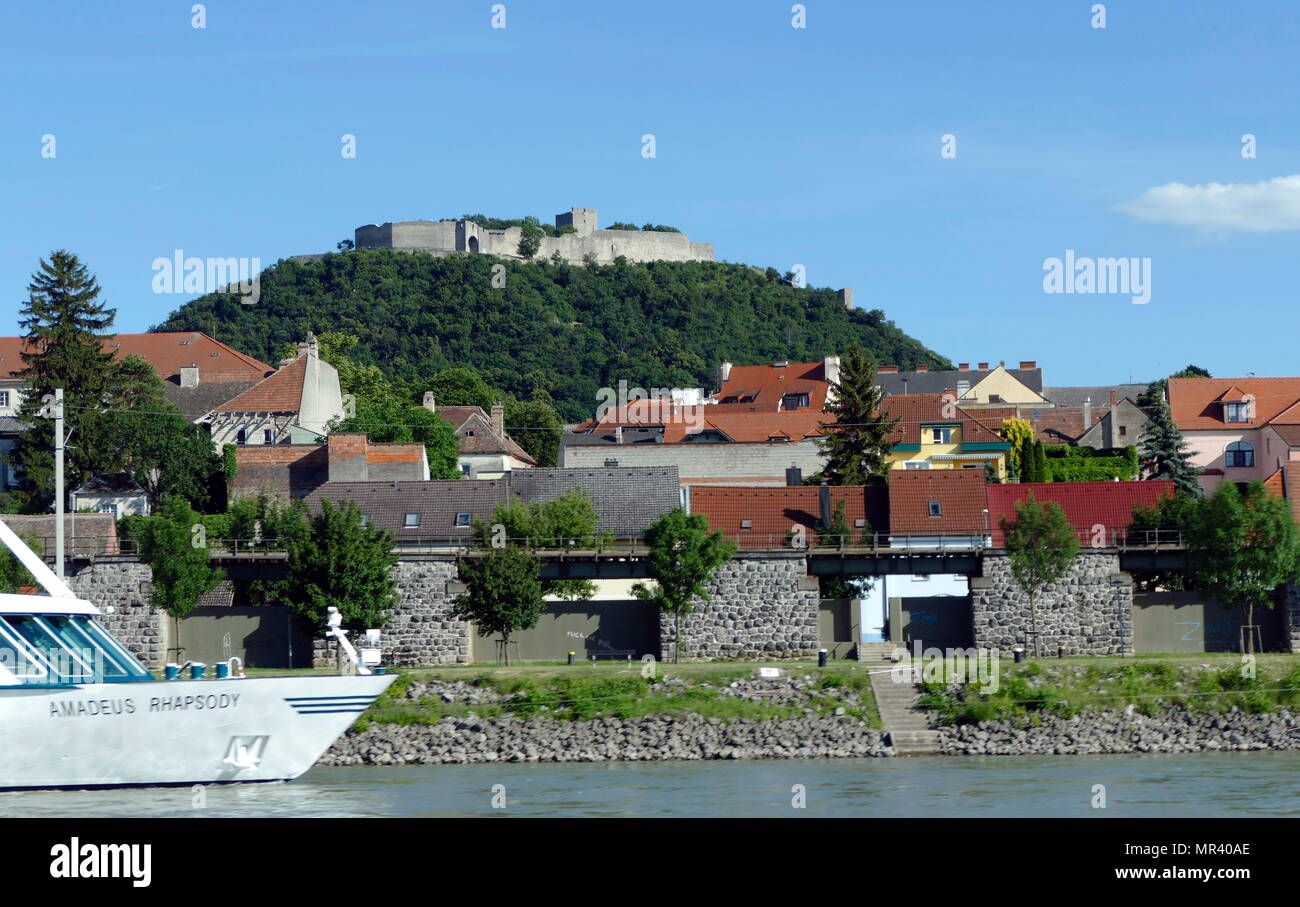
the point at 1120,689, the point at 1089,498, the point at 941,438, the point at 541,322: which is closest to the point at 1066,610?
the point at 1089,498

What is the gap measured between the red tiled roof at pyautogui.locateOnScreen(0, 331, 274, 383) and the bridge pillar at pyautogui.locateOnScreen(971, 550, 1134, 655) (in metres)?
54.5

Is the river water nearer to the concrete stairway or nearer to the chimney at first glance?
the concrete stairway

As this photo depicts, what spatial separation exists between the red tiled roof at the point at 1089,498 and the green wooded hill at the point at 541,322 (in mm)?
83761

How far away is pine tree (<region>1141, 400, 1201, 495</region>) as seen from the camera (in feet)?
224

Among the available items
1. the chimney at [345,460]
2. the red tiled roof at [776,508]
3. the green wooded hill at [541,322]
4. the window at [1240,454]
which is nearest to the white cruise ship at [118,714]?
the red tiled roof at [776,508]

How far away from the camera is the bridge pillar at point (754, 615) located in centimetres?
4916

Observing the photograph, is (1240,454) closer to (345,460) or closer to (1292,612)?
(1292,612)

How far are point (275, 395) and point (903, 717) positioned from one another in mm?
49296

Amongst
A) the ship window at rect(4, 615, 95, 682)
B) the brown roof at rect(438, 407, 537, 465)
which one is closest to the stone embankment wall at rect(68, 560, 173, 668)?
the ship window at rect(4, 615, 95, 682)

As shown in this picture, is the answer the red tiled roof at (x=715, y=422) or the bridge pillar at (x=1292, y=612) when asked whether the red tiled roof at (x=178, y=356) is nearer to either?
the red tiled roof at (x=715, y=422)

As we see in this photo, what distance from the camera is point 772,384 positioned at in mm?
108500

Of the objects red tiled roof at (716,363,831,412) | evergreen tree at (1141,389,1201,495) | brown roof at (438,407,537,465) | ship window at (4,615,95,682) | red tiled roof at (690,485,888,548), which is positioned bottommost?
ship window at (4,615,95,682)

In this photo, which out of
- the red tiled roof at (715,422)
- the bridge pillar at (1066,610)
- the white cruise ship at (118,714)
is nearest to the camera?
the white cruise ship at (118,714)
